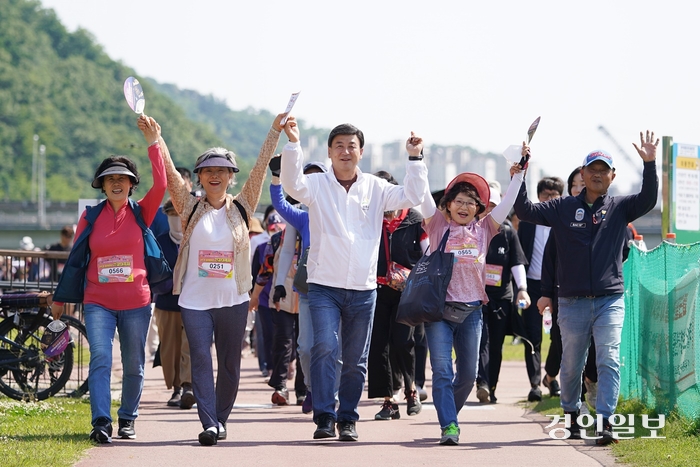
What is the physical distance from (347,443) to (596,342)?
1856 millimetres

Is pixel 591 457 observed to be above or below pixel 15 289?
below

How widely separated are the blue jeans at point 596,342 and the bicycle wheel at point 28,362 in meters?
4.59

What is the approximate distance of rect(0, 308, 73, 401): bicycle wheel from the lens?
36.5 feet

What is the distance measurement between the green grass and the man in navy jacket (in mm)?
3369

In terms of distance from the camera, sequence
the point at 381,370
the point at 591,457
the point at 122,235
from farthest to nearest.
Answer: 1. the point at 381,370
2. the point at 122,235
3. the point at 591,457

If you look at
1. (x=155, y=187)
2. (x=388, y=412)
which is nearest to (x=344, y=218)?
(x=155, y=187)

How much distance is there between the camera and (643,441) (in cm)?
840

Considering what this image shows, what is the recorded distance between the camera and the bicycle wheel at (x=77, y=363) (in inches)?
451

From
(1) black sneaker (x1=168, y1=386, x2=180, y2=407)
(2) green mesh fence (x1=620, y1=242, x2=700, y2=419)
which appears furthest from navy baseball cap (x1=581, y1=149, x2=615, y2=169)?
(1) black sneaker (x1=168, y1=386, x2=180, y2=407)

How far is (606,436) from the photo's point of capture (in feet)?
28.0

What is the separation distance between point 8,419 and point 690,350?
5.10 m

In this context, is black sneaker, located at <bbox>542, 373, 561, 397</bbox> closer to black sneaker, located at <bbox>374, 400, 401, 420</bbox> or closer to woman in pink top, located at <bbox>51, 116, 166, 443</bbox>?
black sneaker, located at <bbox>374, 400, 401, 420</bbox>

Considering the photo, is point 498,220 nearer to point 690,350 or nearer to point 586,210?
point 586,210

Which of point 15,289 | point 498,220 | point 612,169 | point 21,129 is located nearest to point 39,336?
point 15,289
